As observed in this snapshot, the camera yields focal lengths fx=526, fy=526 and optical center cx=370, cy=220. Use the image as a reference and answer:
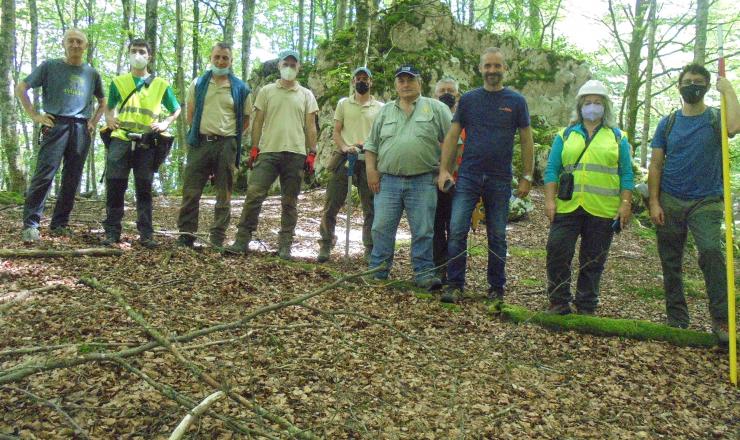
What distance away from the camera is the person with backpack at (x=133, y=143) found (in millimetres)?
5859

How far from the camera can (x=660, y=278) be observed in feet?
24.0

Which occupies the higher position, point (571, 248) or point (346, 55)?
point (346, 55)

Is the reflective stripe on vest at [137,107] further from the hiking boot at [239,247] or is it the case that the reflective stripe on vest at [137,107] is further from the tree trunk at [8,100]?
the tree trunk at [8,100]

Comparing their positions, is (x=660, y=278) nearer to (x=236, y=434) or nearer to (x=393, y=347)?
(x=393, y=347)

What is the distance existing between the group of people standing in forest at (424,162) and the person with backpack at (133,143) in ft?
0.05

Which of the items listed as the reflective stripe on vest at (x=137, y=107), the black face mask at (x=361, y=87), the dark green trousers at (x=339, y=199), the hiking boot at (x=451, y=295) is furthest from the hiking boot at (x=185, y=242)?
the hiking boot at (x=451, y=295)

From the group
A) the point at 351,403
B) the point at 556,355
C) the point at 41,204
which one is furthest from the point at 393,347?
the point at 41,204

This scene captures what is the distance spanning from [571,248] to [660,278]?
11.4 ft

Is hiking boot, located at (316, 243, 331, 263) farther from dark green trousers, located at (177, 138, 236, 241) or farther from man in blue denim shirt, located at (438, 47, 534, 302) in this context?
man in blue denim shirt, located at (438, 47, 534, 302)

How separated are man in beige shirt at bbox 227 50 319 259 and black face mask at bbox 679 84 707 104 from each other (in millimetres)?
3927

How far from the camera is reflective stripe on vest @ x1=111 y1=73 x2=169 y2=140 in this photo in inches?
233

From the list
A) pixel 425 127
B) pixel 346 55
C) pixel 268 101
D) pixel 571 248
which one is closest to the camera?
pixel 571 248

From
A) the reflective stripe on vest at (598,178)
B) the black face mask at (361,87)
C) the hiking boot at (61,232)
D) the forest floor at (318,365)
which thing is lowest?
the forest floor at (318,365)

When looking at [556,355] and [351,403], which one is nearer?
[351,403]
